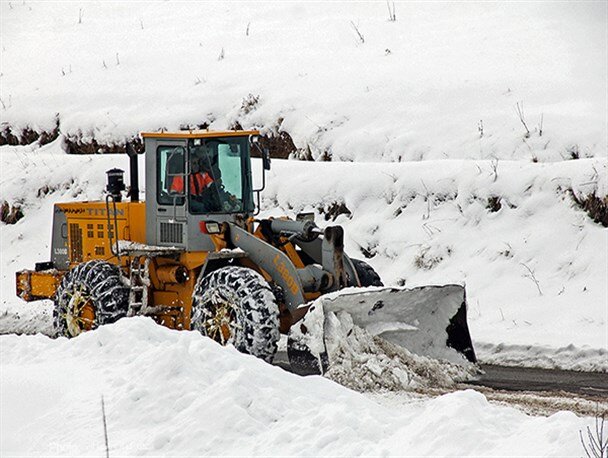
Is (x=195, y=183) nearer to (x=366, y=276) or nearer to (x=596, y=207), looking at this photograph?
(x=366, y=276)

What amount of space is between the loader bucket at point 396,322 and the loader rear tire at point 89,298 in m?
2.53

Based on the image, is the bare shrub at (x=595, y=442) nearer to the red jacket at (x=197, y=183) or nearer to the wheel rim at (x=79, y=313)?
the red jacket at (x=197, y=183)

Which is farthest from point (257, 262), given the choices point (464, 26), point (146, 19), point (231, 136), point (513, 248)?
point (146, 19)

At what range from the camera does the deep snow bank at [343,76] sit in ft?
65.8

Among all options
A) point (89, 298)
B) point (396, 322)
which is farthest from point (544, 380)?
point (89, 298)

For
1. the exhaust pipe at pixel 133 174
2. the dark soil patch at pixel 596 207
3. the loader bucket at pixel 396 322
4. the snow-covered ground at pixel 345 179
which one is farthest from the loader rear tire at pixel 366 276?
the dark soil patch at pixel 596 207

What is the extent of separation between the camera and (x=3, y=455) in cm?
782

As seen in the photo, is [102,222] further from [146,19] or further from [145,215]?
[146,19]

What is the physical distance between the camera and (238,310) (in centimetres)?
1206

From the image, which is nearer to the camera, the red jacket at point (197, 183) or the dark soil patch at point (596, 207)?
the red jacket at point (197, 183)

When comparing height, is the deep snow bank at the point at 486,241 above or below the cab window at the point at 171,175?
below

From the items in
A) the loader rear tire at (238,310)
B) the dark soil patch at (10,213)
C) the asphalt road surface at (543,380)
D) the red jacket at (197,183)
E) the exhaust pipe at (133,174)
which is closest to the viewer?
the asphalt road surface at (543,380)

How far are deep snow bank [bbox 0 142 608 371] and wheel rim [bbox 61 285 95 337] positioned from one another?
11.6 ft

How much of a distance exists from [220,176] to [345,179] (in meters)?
5.97
